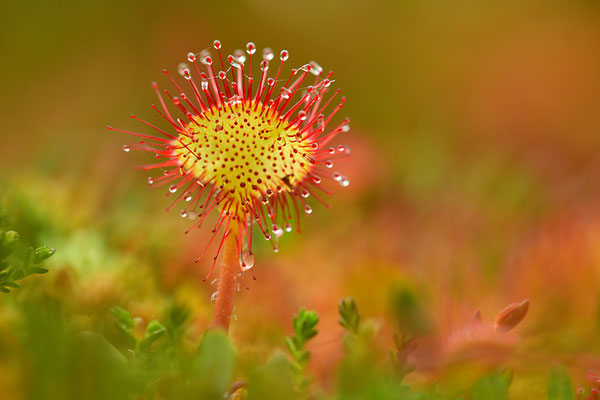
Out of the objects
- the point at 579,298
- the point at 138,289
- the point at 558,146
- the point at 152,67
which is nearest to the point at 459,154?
the point at 558,146

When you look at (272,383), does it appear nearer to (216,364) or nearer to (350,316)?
(216,364)

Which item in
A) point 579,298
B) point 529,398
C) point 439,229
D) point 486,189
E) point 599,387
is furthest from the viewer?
point 486,189

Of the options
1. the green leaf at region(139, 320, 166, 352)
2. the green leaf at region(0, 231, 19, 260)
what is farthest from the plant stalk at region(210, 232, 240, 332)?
the green leaf at region(0, 231, 19, 260)

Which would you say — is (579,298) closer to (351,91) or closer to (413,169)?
(413,169)

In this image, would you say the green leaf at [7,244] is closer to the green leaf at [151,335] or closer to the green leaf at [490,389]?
the green leaf at [151,335]

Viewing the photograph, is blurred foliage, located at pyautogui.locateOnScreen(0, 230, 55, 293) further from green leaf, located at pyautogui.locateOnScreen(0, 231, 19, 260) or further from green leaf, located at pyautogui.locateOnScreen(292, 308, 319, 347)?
green leaf, located at pyautogui.locateOnScreen(292, 308, 319, 347)

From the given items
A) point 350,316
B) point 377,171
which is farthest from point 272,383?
point 377,171
